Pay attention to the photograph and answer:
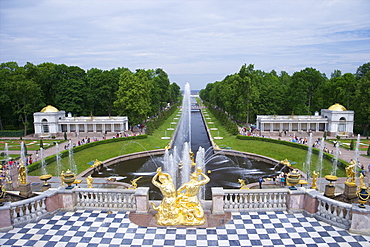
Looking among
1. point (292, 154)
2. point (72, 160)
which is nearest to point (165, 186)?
point (72, 160)

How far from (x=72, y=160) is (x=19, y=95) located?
29783 millimetres

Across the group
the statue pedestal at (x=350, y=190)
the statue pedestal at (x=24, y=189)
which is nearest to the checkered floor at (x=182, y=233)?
the statue pedestal at (x=350, y=190)

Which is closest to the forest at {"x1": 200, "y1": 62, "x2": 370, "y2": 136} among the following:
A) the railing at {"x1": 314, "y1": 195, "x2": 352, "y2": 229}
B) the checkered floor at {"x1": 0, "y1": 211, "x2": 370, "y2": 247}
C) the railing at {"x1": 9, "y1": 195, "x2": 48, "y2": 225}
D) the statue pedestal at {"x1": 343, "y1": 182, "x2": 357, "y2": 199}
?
the statue pedestal at {"x1": 343, "y1": 182, "x2": 357, "y2": 199}

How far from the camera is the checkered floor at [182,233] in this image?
11.2 meters

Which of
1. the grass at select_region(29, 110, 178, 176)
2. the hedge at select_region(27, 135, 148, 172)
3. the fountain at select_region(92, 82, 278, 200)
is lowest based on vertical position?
the fountain at select_region(92, 82, 278, 200)

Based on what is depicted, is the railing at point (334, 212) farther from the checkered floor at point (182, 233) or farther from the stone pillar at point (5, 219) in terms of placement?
the stone pillar at point (5, 219)

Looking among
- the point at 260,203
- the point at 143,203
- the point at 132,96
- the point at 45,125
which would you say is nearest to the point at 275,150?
the point at 260,203

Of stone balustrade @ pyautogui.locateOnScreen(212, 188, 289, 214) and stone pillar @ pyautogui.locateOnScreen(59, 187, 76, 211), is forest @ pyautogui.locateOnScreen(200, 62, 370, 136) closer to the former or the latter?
stone balustrade @ pyautogui.locateOnScreen(212, 188, 289, 214)

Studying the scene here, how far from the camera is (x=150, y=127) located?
55656mm

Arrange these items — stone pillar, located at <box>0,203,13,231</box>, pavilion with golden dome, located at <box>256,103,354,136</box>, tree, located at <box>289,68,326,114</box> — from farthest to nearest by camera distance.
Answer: tree, located at <box>289,68,326,114</box>, pavilion with golden dome, located at <box>256,103,354,136</box>, stone pillar, located at <box>0,203,13,231</box>

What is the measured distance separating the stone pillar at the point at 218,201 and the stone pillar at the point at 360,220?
535cm

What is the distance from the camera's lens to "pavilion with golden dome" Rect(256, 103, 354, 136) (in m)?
56.5

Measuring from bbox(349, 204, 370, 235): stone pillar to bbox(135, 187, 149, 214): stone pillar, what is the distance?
8.78 metres

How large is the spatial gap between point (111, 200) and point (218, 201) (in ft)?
17.3
